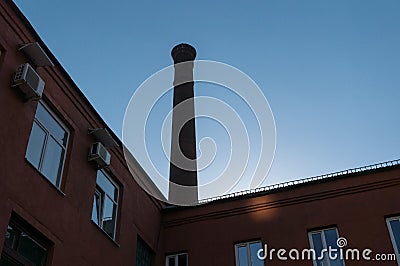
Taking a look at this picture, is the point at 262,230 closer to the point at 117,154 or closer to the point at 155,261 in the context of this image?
the point at 155,261

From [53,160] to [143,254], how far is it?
435 centimetres

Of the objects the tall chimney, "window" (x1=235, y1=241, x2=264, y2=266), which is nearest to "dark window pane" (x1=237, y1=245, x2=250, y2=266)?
"window" (x1=235, y1=241, x2=264, y2=266)

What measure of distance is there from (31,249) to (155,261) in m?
5.16

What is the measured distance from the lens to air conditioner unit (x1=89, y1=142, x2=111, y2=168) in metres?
10.9

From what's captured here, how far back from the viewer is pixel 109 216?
1145 centimetres

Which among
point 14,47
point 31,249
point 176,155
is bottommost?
point 31,249

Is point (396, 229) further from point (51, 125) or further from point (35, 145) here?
point (35, 145)

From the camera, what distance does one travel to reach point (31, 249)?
8.51 m

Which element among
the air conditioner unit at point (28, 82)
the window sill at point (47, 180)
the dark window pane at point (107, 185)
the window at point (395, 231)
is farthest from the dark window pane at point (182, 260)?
the air conditioner unit at point (28, 82)

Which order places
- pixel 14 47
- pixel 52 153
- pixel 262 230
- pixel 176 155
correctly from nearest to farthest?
pixel 14 47 < pixel 52 153 < pixel 262 230 < pixel 176 155

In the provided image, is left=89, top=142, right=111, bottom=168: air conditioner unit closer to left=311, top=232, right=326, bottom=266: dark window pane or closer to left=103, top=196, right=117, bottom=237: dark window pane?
left=103, top=196, right=117, bottom=237: dark window pane

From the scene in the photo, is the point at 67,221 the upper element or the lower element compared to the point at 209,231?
lower

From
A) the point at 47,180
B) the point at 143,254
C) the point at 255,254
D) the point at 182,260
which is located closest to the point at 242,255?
the point at 255,254

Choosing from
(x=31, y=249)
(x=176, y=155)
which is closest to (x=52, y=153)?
(x=31, y=249)
